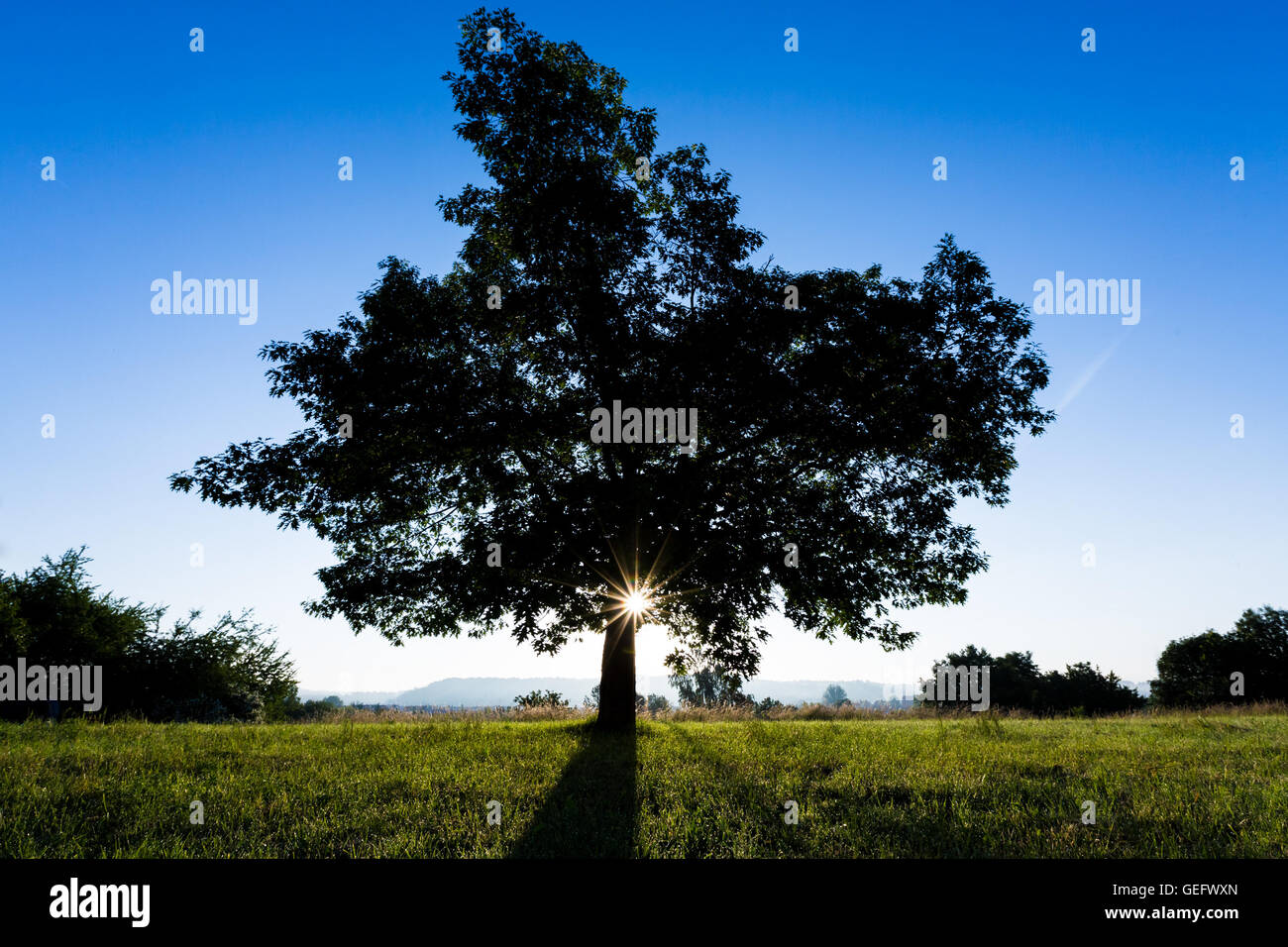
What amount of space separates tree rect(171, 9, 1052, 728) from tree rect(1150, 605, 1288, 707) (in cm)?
5529

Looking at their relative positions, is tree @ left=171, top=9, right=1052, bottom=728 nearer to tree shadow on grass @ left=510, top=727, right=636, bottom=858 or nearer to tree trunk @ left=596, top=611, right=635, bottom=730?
tree trunk @ left=596, top=611, right=635, bottom=730

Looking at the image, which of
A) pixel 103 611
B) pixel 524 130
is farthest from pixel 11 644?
pixel 524 130

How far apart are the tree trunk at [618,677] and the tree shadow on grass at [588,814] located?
5.30m

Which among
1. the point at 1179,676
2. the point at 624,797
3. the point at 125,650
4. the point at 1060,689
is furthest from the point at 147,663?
the point at 1179,676

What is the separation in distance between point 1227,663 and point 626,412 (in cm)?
6844

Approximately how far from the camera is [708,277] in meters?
16.0

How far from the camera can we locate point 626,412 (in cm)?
1507

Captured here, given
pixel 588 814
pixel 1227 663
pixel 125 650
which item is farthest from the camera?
pixel 1227 663

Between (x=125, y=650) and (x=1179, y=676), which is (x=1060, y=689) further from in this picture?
(x=125, y=650)

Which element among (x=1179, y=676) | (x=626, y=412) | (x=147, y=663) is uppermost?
(x=626, y=412)

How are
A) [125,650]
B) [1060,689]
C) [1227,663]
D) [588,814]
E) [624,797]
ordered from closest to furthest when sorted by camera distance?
[588,814] → [624,797] → [125,650] → [1060,689] → [1227,663]

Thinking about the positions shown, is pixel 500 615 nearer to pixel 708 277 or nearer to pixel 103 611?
pixel 708 277

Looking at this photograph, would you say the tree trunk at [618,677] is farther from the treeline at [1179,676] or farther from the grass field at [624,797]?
the treeline at [1179,676]
